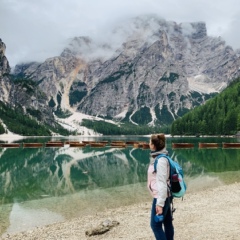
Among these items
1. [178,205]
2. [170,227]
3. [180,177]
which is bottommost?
[178,205]

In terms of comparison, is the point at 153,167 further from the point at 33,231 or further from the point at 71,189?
the point at 71,189

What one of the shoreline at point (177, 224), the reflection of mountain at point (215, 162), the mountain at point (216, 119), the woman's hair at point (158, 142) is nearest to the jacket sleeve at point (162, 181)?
the woman's hair at point (158, 142)

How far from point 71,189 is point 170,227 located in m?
21.9

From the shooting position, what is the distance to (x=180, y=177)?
27.9 feet

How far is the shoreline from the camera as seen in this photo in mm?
13024

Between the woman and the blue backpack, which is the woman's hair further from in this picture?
the blue backpack

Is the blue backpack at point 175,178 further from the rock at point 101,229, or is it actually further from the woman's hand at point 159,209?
the rock at point 101,229

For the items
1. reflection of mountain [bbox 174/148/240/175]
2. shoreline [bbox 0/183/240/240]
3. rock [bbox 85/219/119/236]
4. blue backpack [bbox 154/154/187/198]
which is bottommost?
reflection of mountain [bbox 174/148/240/175]

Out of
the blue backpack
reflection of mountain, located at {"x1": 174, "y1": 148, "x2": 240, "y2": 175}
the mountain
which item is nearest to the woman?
the blue backpack

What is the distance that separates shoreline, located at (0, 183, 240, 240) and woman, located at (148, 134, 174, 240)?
4.18m

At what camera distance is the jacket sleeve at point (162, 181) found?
8.25 m

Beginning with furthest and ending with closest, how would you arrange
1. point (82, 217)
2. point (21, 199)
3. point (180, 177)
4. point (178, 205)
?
point (21, 199), point (178, 205), point (82, 217), point (180, 177)

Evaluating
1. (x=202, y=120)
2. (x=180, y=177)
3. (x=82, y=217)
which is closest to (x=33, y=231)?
(x=82, y=217)

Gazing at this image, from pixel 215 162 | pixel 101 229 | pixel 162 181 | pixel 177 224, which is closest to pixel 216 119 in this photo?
pixel 215 162
